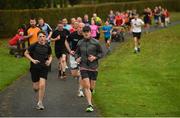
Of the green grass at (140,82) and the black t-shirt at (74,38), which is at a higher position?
the black t-shirt at (74,38)

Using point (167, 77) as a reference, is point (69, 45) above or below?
above

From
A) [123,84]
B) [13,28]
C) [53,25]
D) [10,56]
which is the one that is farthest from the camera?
[53,25]

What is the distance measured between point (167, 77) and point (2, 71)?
258 inches

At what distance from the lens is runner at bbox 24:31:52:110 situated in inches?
543

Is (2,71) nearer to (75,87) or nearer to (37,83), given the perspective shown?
(75,87)

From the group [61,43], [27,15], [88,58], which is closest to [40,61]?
[88,58]

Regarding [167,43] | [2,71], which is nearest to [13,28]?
[167,43]

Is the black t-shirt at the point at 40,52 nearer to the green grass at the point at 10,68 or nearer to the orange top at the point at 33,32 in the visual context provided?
the green grass at the point at 10,68

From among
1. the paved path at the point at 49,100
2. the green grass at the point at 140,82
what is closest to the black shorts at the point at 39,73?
the paved path at the point at 49,100

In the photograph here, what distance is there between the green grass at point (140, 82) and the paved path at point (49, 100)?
678mm

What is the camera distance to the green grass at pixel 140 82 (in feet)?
46.6

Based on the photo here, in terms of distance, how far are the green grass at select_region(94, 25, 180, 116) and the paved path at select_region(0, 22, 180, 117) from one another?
0.68 metres

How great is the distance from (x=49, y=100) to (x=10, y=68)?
24.9 feet

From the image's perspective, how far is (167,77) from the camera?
2016 cm
